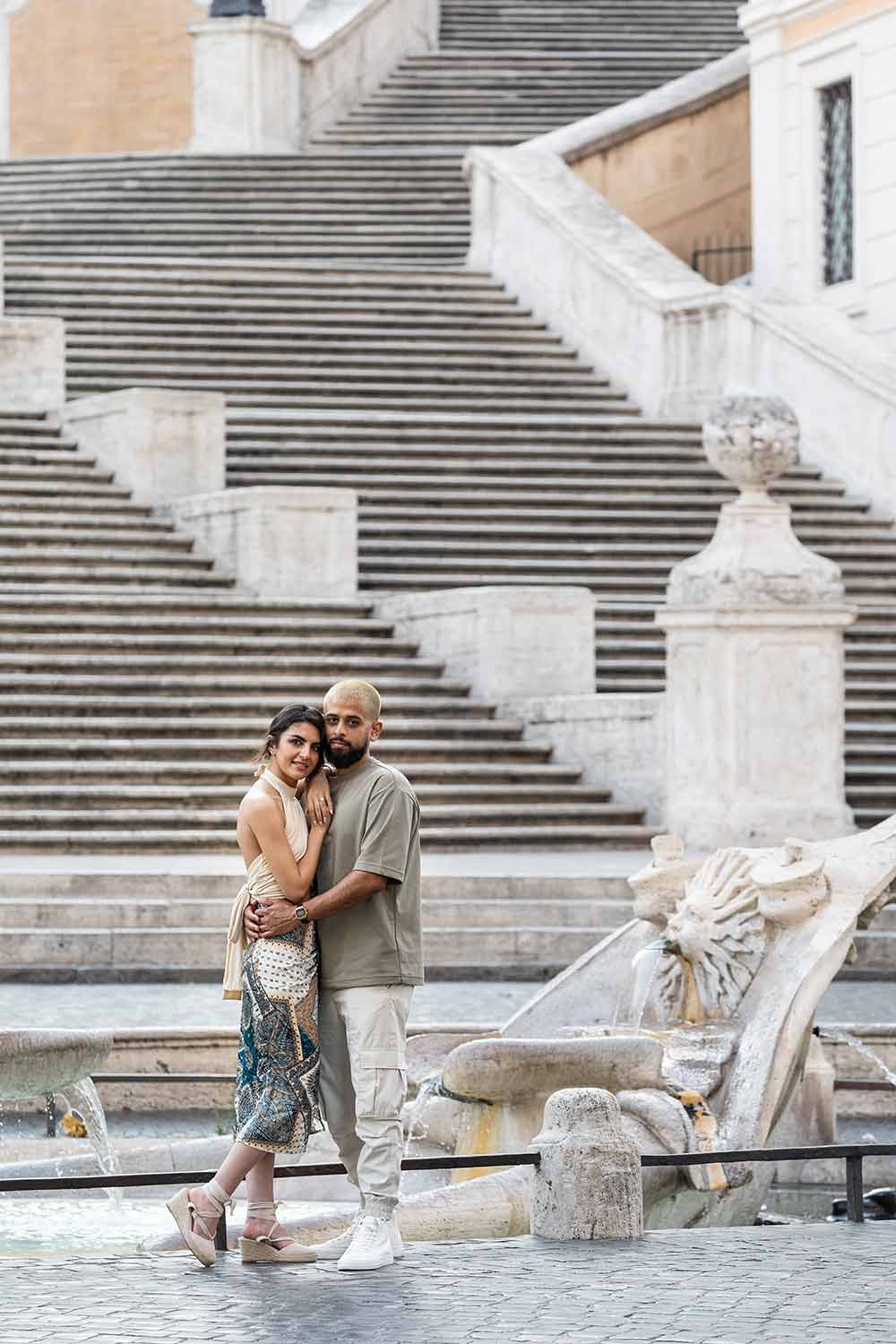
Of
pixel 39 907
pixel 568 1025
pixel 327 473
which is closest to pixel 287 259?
pixel 327 473

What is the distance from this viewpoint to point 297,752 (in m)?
5.80

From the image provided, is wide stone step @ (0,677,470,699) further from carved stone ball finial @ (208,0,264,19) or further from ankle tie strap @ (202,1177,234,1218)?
carved stone ball finial @ (208,0,264,19)

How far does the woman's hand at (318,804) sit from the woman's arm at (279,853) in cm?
8

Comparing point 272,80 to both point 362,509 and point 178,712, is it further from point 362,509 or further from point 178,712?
point 178,712

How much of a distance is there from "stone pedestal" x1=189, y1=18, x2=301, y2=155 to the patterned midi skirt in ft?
70.7

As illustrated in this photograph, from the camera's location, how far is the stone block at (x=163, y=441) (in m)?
17.1

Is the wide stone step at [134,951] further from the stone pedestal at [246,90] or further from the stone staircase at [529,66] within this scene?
the stone pedestal at [246,90]

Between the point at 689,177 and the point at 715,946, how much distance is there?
1905 centimetres

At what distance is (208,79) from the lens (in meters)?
27.1

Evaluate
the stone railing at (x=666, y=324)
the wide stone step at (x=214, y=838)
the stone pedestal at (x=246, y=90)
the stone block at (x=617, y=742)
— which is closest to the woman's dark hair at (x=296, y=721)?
the wide stone step at (x=214, y=838)

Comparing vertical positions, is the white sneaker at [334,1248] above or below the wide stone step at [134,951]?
below

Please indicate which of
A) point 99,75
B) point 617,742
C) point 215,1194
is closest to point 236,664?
point 617,742

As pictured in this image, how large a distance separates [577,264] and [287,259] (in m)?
2.81

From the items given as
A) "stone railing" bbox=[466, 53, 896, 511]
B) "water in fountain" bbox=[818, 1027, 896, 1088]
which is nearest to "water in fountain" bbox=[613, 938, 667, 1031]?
"water in fountain" bbox=[818, 1027, 896, 1088]
